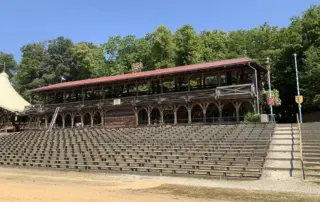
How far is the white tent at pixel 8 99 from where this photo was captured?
42.7 meters

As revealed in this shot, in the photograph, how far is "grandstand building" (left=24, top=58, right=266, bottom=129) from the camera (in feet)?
88.0

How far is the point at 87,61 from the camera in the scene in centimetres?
6144

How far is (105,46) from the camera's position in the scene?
66062 mm

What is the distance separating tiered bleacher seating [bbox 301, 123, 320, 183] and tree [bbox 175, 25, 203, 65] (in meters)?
29.6

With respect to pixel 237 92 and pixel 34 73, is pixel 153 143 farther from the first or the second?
pixel 34 73

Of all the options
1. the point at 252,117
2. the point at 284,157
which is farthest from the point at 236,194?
the point at 252,117

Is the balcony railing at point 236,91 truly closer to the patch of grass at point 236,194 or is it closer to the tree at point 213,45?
the patch of grass at point 236,194

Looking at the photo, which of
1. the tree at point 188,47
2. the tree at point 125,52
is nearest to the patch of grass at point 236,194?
the tree at point 188,47

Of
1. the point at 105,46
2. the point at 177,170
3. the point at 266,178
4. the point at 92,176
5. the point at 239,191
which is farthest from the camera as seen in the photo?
the point at 105,46

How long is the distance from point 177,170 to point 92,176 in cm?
449


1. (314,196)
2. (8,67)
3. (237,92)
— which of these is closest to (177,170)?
(314,196)

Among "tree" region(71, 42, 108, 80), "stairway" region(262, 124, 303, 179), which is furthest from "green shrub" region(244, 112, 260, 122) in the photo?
"tree" region(71, 42, 108, 80)

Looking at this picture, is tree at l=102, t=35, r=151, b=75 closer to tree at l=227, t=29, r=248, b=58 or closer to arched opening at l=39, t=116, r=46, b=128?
tree at l=227, t=29, r=248, b=58

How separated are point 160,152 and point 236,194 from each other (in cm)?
828
